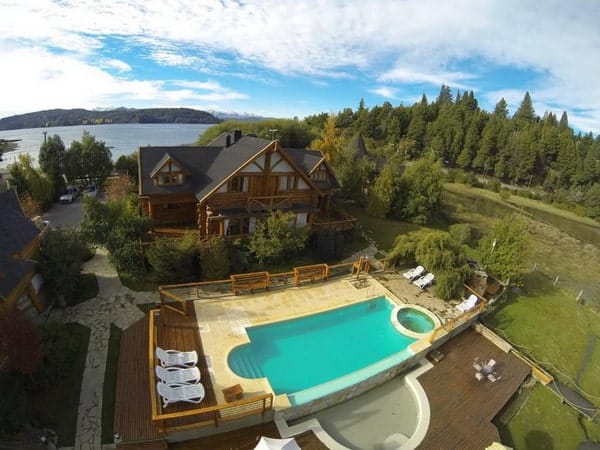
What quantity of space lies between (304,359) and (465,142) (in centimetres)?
8129

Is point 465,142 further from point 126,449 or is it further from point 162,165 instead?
point 126,449

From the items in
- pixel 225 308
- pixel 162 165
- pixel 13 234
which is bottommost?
pixel 225 308

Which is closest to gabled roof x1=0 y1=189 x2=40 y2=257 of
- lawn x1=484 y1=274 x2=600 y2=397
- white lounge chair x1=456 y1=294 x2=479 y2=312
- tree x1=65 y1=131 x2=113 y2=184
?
tree x1=65 y1=131 x2=113 y2=184

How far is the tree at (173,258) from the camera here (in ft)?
55.2

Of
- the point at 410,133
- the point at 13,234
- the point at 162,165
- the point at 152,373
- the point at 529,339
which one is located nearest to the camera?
the point at 152,373

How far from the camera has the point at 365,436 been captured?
1134 centimetres

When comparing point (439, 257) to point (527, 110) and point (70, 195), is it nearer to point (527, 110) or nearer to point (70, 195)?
point (70, 195)

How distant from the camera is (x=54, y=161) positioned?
3056 cm

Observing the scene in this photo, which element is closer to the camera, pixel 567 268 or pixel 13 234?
pixel 13 234

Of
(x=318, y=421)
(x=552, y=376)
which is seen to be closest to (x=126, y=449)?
(x=318, y=421)

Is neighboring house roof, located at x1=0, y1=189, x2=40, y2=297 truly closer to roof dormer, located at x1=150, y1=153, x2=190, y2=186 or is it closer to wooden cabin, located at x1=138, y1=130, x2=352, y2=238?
wooden cabin, located at x1=138, y1=130, x2=352, y2=238

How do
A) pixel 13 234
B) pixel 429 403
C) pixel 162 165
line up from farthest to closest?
1. pixel 162 165
2. pixel 13 234
3. pixel 429 403

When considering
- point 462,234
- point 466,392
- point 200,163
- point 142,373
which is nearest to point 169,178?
point 200,163

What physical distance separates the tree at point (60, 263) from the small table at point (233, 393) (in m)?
9.24
